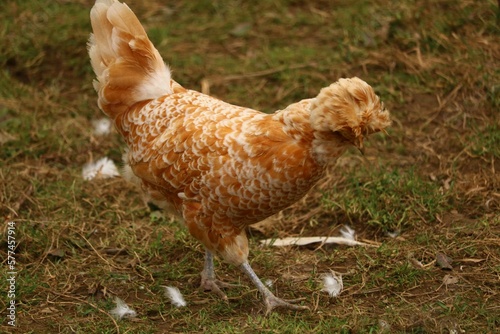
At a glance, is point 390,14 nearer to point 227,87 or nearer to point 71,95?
point 227,87

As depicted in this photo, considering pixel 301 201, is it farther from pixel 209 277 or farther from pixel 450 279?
pixel 450 279

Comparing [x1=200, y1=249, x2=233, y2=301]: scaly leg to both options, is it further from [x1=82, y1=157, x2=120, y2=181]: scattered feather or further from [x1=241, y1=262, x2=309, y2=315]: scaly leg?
[x1=82, y1=157, x2=120, y2=181]: scattered feather

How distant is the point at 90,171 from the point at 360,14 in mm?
3121

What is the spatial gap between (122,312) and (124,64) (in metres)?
1.46

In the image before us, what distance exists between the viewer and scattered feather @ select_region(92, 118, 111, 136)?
19.4 feet

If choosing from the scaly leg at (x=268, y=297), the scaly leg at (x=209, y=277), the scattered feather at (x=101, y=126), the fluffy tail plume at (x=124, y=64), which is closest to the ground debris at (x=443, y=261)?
the scaly leg at (x=268, y=297)

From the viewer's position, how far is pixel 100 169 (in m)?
5.46

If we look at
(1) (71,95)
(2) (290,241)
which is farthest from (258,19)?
(2) (290,241)

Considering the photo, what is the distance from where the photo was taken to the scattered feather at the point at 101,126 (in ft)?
19.4

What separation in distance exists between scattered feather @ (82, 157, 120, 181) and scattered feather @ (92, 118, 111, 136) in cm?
37

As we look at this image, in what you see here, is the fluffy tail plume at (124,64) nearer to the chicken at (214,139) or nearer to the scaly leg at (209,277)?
the chicken at (214,139)

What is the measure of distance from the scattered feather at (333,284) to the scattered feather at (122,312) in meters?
1.10

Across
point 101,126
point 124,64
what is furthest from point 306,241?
point 101,126

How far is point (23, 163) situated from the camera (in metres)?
5.50
